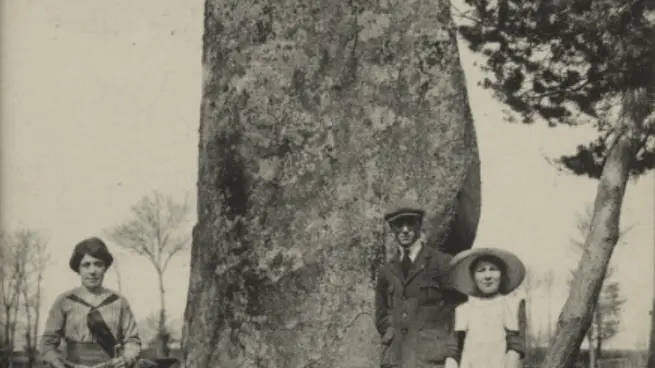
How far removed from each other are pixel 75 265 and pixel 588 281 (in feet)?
18.7

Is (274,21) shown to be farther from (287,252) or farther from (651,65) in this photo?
(651,65)

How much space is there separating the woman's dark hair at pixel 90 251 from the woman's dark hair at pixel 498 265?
5.65 feet

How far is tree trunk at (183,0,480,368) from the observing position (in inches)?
181

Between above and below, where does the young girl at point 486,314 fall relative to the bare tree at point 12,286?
below

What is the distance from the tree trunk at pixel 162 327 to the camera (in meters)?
12.4

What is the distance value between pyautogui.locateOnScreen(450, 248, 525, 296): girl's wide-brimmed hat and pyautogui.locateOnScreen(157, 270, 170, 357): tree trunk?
821 centimetres

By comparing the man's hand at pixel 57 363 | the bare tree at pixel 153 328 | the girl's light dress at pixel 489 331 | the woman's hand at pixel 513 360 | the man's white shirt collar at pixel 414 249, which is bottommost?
the man's hand at pixel 57 363

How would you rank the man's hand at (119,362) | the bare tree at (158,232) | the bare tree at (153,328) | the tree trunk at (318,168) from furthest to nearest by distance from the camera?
the bare tree at (153,328), the bare tree at (158,232), the man's hand at (119,362), the tree trunk at (318,168)

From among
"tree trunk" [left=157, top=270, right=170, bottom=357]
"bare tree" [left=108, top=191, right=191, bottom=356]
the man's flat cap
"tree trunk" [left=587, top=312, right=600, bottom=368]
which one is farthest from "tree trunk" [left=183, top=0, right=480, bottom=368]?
"tree trunk" [left=587, top=312, right=600, bottom=368]

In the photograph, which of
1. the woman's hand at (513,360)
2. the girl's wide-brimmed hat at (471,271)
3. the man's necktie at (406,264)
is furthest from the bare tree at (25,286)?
the woman's hand at (513,360)

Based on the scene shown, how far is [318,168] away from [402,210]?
47cm

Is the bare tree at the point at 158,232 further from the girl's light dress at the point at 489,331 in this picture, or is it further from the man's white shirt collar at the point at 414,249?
the girl's light dress at the point at 489,331

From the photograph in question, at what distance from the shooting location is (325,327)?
14.9 ft

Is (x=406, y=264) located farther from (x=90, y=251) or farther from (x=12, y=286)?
(x=12, y=286)
